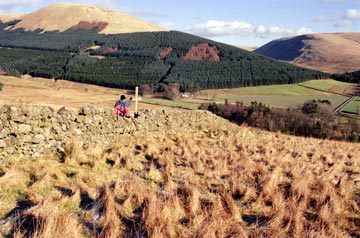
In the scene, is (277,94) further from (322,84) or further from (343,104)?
(322,84)

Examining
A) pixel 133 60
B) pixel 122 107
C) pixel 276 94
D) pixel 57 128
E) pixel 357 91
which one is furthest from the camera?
pixel 133 60

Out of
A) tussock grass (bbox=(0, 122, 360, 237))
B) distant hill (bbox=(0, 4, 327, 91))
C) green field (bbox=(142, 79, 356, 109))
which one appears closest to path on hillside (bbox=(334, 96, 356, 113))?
green field (bbox=(142, 79, 356, 109))

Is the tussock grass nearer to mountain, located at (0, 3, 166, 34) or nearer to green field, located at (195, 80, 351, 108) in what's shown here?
green field, located at (195, 80, 351, 108)

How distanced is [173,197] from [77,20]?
17857 cm

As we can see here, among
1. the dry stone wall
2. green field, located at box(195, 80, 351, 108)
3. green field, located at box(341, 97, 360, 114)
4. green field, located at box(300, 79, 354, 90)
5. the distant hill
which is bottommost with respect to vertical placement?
green field, located at box(341, 97, 360, 114)

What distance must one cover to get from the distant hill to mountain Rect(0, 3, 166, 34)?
1600mm

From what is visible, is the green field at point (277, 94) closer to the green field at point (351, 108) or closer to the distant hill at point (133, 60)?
the green field at point (351, 108)

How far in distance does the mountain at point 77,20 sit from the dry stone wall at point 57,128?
6143 inches

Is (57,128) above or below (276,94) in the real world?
above

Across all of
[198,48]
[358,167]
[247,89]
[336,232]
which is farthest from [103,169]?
[198,48]

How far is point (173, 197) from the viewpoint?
6.60m

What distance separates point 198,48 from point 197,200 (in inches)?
5022

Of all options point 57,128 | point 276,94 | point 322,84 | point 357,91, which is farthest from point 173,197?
point 322,84

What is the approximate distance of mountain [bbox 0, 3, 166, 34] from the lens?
164 meters
